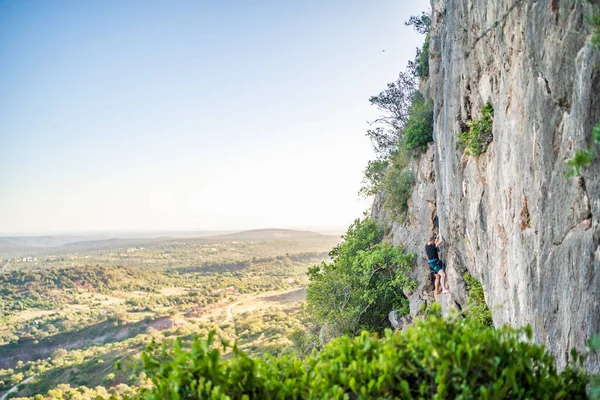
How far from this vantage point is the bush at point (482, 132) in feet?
28.6

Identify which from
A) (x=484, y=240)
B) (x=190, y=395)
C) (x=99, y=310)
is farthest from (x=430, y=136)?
(x=99, y=310)

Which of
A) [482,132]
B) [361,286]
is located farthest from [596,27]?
[361,286]

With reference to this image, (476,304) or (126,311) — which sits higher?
(476,304)

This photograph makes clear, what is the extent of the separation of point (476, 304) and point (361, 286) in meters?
10.6

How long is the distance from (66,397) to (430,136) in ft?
170

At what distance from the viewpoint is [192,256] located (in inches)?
6526

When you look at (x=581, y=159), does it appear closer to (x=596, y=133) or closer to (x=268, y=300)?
(x=596, y=133)

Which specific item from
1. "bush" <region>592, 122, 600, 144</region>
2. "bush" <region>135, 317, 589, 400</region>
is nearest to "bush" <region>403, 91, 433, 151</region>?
"bush" <region>592, 122, 600, 144</region>

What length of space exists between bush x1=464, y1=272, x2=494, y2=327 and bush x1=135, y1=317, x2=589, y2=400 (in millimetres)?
7017

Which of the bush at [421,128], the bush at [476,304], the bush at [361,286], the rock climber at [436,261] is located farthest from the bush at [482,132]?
the bush at [361,286]

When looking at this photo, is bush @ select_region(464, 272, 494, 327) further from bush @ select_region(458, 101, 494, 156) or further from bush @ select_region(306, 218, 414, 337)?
bush @ select_region(306, 218, 414, 337)

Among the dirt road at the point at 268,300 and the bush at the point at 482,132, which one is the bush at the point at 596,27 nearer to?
the bush at the point at 482,132

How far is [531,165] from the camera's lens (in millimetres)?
5965

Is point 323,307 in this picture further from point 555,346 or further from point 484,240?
point 555,346
